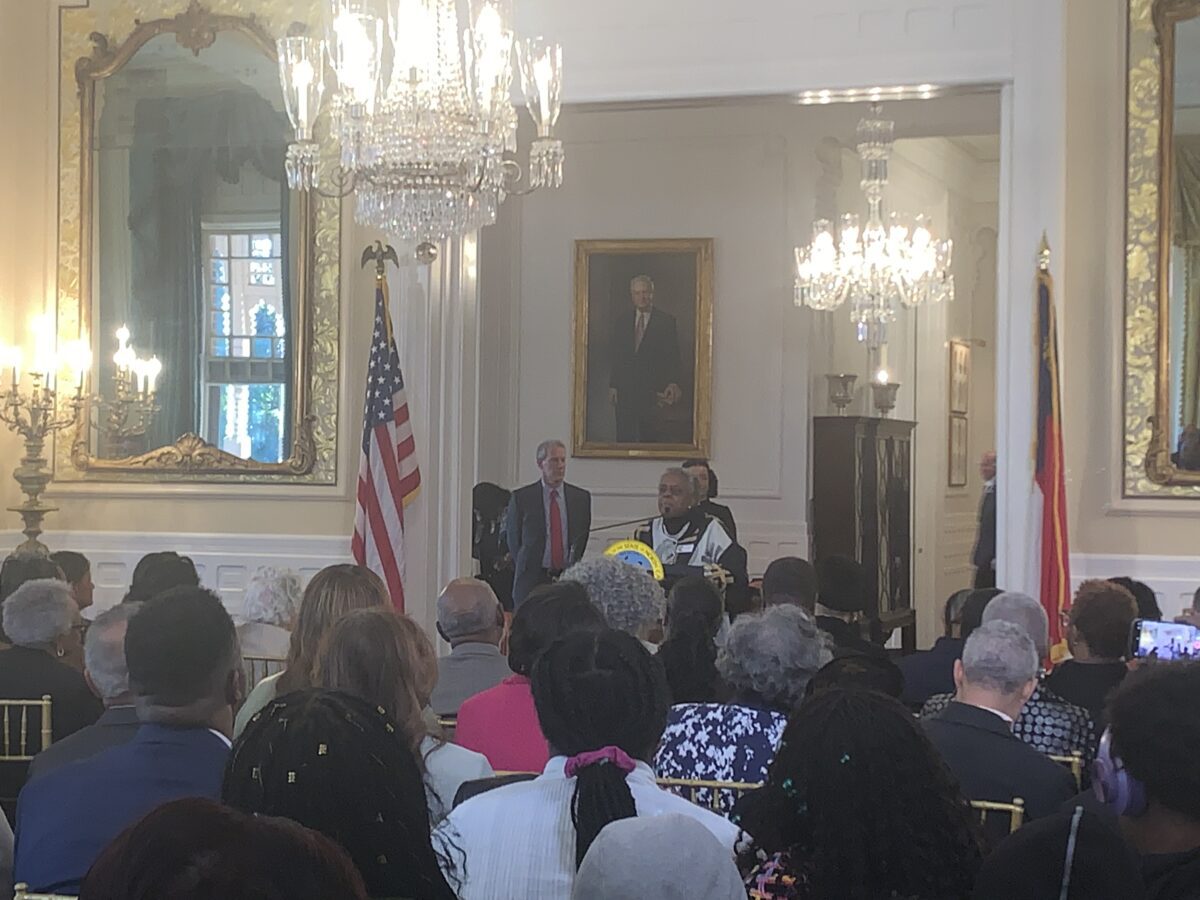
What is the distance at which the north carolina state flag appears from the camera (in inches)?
287

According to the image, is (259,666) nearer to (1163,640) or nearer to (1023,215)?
(1163,640)

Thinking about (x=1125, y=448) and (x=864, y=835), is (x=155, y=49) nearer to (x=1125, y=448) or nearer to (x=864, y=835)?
(x=1125, y=448)

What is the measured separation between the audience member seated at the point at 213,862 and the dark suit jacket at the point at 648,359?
10671mm

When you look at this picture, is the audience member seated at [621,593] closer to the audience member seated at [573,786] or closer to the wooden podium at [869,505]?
the audience member seated at [573,786]

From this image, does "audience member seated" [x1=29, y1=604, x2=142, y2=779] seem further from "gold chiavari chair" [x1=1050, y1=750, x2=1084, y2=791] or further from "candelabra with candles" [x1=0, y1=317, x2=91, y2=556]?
"candelabra with candles" [x1=0, y1=317, x2=91, y2=556]

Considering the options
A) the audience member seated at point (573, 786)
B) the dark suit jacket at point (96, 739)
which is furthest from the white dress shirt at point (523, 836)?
the dark suit jacket at point (96, 739)

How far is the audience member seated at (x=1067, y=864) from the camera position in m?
1.78

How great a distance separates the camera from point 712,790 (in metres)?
3.40

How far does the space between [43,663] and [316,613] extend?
915 mm

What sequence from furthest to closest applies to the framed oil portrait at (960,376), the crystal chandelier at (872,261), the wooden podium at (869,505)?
1. the framed oil portrait at (960,376)
2. the wooden podium at (869,505)
3. the crystal chandelier at (872,261)

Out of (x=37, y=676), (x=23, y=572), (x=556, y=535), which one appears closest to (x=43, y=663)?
(x=37, y=676)

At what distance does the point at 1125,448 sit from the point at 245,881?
7062 mm

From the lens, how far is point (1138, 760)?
7.49ft

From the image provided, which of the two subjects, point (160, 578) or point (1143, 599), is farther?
point (1143, 599)
